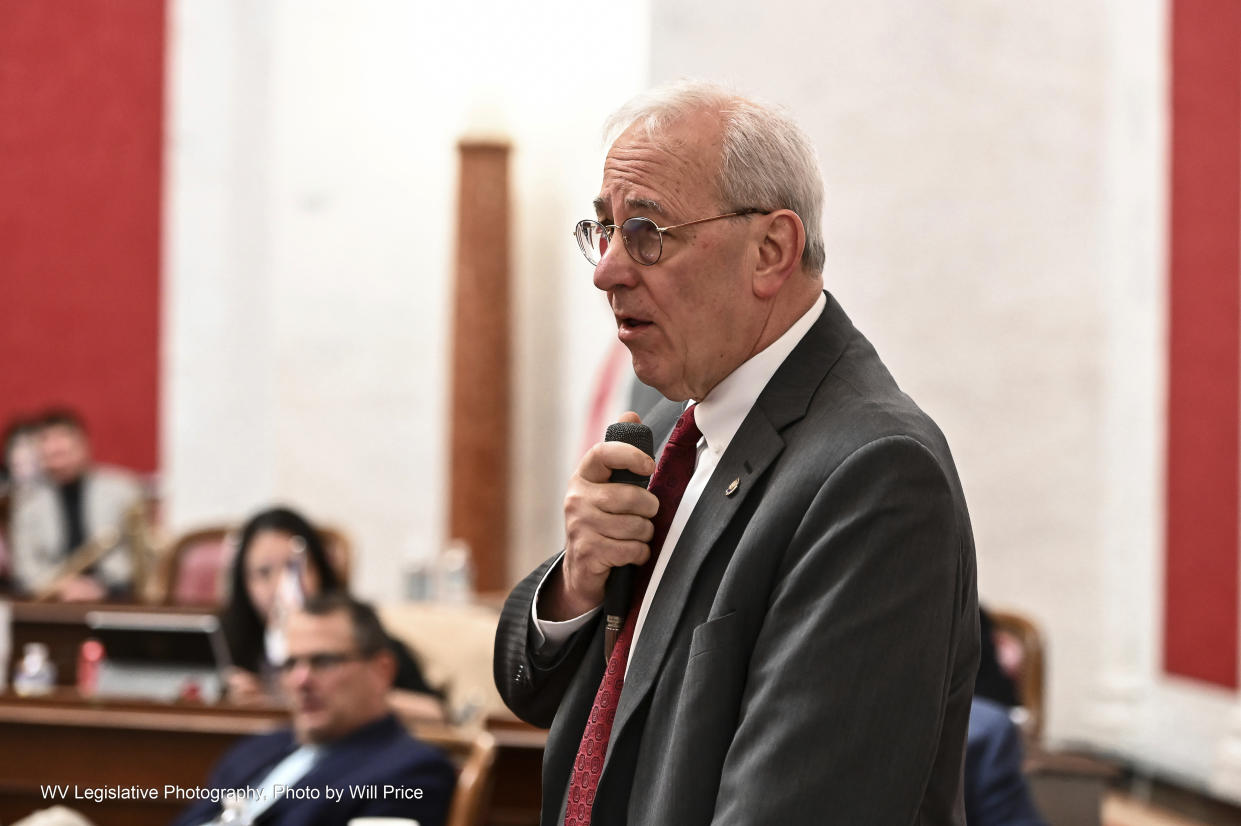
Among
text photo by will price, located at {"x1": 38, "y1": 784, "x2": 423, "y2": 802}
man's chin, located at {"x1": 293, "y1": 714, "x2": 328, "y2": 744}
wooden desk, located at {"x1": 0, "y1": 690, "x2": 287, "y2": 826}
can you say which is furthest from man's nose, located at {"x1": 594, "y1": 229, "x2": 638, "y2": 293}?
wooden desk, located at {"x1": 0, "y1": 690, "x2": 287, "y2": 826}

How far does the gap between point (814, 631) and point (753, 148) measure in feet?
1.54

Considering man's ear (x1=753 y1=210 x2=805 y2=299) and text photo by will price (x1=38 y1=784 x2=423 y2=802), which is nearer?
man's ear (x1=753 y1=210 x2=805 y2=299)

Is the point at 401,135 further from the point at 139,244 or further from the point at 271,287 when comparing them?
the point at 139,244

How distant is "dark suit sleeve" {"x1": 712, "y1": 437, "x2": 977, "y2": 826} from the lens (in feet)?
3.99

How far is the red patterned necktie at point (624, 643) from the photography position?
1.41 m

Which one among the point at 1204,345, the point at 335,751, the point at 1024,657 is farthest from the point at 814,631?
the point at 1204,345

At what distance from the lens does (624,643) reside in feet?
4.78

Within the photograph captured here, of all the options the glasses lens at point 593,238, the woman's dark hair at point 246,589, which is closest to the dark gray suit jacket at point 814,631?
the glasses lens at point 593,238

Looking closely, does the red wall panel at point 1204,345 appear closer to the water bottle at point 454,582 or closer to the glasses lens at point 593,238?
the water bottle at point 454,582

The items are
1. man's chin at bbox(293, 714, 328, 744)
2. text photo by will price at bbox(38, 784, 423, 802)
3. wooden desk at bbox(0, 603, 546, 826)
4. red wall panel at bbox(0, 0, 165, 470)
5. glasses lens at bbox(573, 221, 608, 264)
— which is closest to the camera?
glasses lens at bbox(573, 221, 608, 264)

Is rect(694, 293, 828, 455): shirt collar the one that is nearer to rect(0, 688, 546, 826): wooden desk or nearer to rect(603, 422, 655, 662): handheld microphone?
rect(603, 422, 655, 662): handheld microphone

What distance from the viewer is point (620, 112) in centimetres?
150

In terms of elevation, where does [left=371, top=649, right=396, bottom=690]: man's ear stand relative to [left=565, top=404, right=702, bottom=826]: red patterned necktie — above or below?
below

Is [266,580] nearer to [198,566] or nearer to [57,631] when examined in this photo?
[57,631]
